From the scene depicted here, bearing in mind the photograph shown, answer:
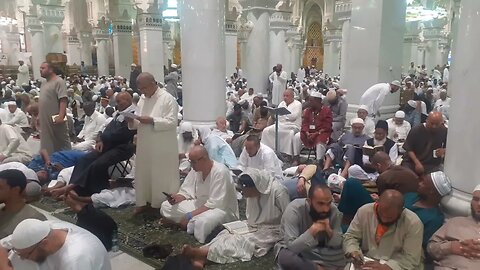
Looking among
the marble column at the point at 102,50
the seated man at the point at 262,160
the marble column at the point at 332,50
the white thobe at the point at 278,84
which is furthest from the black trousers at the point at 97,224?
the marble column at the point at 332,50

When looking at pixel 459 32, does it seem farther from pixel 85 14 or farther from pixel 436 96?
pixel 85 14

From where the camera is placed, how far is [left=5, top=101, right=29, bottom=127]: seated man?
677 centimetres

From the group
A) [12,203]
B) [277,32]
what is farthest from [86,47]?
[12,203]

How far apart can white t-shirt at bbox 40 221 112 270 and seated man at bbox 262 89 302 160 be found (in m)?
3.96

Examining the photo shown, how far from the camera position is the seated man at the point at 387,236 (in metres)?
2.27

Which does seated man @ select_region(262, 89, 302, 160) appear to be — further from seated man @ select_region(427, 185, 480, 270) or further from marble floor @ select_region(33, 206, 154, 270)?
seated man @ select_region(427, 185, 480, 270)

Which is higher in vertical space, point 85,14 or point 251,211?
point 85,14

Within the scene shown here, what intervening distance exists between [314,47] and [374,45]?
18.7 m

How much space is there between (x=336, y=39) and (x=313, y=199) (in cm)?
1508

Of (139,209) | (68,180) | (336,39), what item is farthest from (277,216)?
(336,39)

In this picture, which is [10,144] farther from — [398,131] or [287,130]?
[398,131]

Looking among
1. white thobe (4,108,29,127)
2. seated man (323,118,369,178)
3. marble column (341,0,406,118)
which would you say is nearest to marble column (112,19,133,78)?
white thobe (4,108,29,127)

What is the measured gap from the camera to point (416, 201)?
2.69 metres

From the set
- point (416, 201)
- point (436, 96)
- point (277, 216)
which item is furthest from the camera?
point (436, 96)
